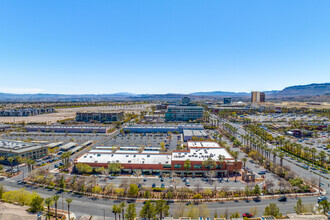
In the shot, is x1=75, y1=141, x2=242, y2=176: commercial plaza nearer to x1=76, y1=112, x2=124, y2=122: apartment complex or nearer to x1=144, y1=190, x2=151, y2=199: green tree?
x1=144, y1=190, x2=151, y2=199: green tree

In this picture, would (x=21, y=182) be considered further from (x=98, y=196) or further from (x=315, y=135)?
(x=315, y=135)

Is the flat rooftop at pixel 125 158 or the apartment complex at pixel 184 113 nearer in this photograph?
the flat rooftop at pixel 125 158

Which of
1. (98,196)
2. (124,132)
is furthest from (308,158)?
(124,132)

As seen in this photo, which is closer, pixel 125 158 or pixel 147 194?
pixel 147 194

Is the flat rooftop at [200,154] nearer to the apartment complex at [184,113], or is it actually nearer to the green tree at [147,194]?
the green tree at [147,194]

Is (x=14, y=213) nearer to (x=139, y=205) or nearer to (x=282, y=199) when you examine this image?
(x=139, y=205)

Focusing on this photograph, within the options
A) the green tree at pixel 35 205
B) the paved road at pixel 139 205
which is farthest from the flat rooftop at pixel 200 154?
the green tree at pixel 35 205

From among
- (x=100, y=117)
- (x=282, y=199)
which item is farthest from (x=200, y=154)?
(x=100, y=117)
